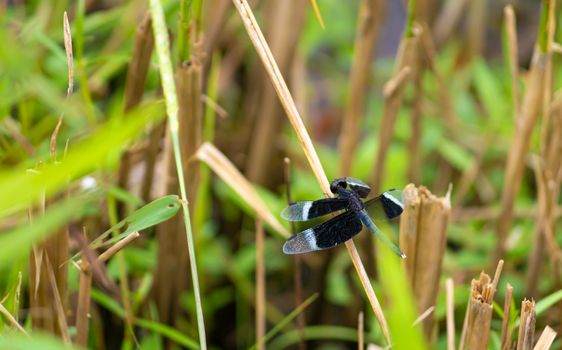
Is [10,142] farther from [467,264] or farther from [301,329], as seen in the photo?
[467,264]

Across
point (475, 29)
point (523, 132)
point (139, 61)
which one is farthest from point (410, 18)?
point (475, 29)

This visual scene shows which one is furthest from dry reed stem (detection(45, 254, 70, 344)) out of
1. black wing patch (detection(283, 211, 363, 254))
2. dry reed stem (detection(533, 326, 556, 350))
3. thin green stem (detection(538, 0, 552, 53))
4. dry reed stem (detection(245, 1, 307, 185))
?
dry reed stem (detection(245, 1, 307, 185))

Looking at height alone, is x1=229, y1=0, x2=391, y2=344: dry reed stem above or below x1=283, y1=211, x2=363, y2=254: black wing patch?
above

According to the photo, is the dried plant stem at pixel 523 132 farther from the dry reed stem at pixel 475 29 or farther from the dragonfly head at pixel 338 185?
the dry reed stem at pixel 475 29

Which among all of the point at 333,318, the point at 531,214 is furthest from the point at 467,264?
the point at 333,318

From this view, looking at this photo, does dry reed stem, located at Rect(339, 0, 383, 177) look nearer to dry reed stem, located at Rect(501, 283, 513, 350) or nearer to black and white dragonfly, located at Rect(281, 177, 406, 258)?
black and white dragonfly, located at Rect(281, 177, 406, 258)
